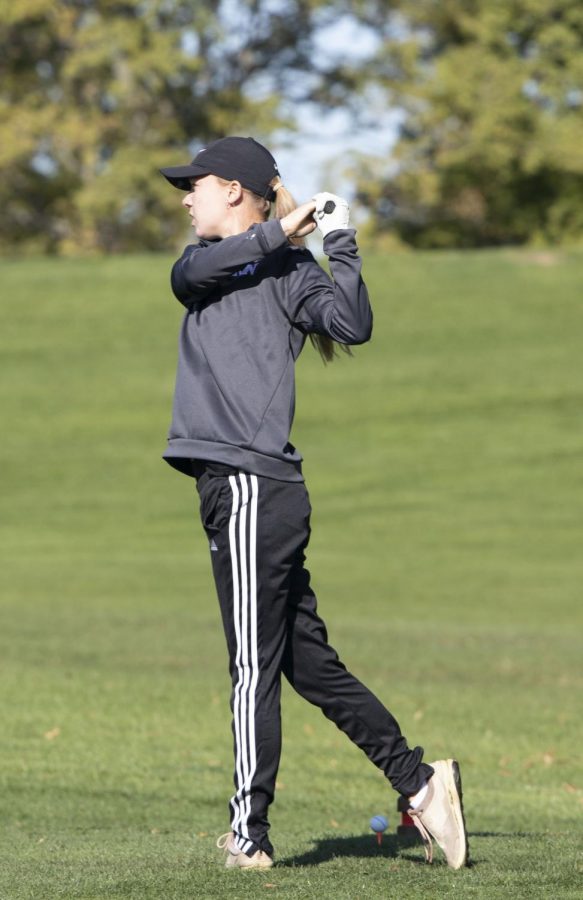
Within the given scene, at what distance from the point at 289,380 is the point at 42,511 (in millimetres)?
22457

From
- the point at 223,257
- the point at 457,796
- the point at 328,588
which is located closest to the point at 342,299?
the point at 223,257

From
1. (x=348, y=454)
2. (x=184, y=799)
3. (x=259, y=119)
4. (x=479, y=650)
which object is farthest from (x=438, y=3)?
(x=184, y=799)

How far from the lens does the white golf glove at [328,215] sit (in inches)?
201

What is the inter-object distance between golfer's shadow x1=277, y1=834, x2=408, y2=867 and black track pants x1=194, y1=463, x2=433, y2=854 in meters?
0.26

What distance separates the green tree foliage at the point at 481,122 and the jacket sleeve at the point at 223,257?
43.5 metres

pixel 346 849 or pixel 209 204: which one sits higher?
pixel 209 204

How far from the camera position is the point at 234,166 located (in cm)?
541

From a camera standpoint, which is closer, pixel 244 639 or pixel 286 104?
pixel 244 639

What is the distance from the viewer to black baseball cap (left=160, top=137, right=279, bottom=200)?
5.41 metres

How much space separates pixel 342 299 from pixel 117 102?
4966 cm

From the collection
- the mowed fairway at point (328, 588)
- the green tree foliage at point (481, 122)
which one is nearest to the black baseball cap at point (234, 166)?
the mowed fairway at point (328, 588)

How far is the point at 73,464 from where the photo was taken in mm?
31312

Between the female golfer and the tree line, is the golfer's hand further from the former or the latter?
the tree line

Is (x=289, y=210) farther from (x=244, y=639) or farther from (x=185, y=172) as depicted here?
(x=244, y=639)
